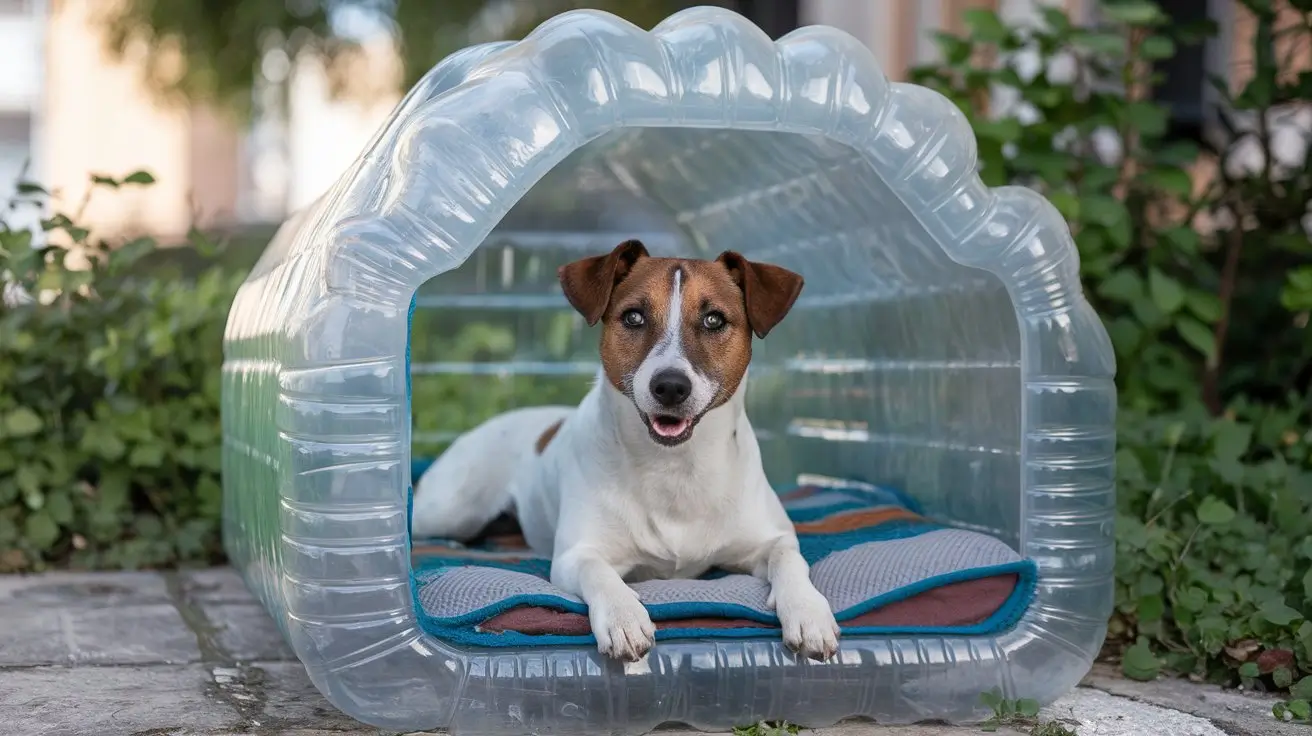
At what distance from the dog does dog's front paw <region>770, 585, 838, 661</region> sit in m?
0.09

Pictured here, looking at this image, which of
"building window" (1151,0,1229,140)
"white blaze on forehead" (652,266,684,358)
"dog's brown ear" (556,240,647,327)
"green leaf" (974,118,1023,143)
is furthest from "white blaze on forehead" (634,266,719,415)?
"building window" (1151,0,1229,140)

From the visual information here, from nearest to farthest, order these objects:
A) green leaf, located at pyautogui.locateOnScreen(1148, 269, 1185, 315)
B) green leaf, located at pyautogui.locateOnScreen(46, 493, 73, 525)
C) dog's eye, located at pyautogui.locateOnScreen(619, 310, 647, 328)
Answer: dog's eye, located at pyautogui.locateOnScreen(619, 310, 647, 328) < green leaf, located at pyautogui.locateOnScreen(1148, 269, 1185, 315) < green leaf, located at pyautogui.locateOnScreen(46, 493, 73, 525)

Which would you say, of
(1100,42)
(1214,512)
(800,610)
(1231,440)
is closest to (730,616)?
(800,610)

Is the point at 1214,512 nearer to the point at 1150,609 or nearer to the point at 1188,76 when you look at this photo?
the point at 1150,609

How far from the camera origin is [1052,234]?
3.29 meters

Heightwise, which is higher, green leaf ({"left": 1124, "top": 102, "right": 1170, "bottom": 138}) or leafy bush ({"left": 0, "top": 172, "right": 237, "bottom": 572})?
green leaf ({"left": 1124, "top": 102, "right": 1170, "bottom": 138})

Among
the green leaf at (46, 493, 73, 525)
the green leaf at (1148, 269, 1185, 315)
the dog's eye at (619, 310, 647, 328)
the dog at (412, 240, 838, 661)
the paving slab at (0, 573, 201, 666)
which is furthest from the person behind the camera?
the green leaf at (46, 493, 73, 525)

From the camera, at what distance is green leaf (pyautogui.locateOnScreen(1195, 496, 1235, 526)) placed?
3754 mm

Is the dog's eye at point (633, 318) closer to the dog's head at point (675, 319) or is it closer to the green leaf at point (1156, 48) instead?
the dog's head at point (675, 319)

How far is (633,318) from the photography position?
334 centimetres

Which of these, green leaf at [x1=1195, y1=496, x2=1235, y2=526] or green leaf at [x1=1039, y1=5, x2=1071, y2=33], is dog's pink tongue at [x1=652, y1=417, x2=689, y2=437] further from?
green leaf at [x1=1039, y1=5, x2=1071, y2=33]

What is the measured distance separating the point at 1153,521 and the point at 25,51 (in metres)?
14.5

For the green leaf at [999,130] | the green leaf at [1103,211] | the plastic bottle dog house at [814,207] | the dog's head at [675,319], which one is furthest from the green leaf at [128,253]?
the green leaf at [1103,211]

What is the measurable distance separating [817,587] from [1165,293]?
2037 millimetres
